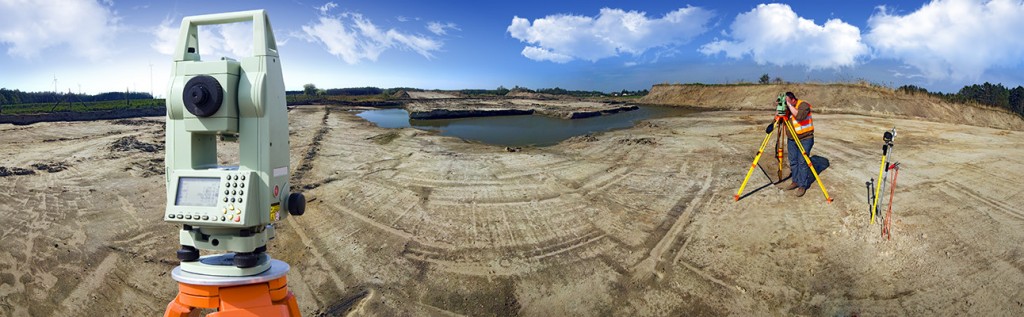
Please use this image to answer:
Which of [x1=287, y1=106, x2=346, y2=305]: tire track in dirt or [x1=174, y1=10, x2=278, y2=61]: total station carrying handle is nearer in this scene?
[x1=174, y1=10, x2=278, y2=61]: total station carrying handle

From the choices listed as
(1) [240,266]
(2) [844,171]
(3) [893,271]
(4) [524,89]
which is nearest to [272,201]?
(1) [240,266]

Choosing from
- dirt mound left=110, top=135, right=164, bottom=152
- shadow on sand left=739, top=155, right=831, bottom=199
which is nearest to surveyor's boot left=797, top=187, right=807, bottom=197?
shadow on sand left=739, top=155, right=831, bottom=199

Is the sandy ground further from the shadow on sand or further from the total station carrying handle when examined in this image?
the total station carrying handle

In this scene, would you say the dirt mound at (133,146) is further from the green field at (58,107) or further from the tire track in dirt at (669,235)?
the green field at (58,107)

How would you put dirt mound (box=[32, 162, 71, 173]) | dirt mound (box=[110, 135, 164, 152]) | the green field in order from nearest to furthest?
dirt mound (box=[32, 162, 71, 173]), dirt mound (box=[110, 135, 164, 152]), the green field

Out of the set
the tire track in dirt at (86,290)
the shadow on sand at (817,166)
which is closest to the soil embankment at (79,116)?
the tire track in dirt at (86,290)

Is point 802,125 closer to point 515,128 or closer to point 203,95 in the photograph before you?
point 203,95
